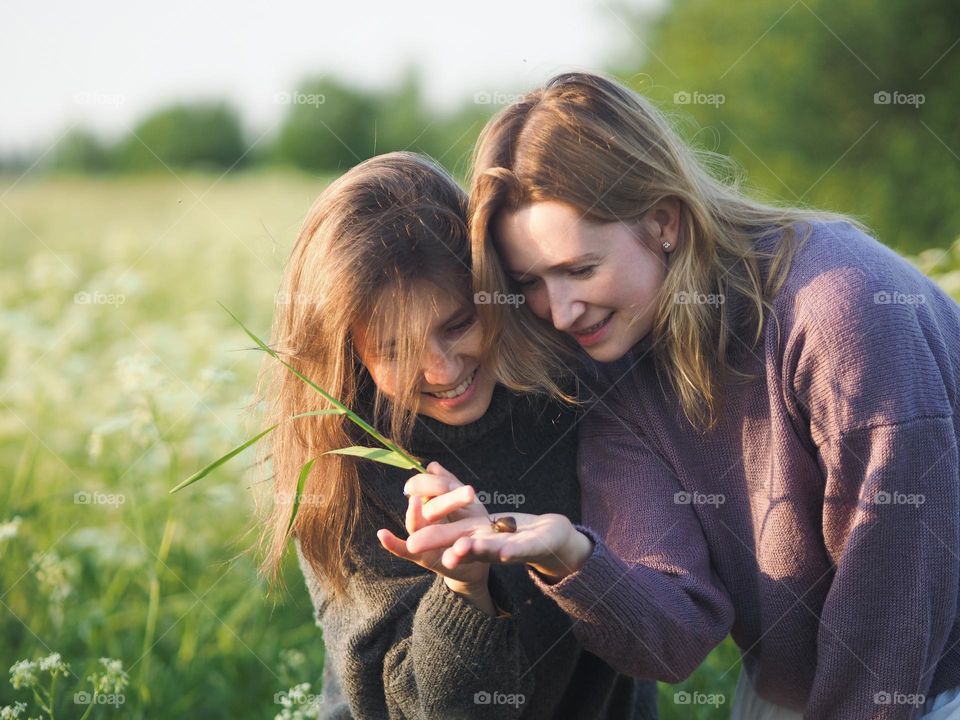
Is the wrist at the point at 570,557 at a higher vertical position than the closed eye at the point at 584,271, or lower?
lower

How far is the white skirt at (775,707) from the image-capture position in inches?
79.9

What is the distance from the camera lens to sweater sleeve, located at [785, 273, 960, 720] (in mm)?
1879

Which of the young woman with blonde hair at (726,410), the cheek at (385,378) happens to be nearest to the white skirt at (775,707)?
the young woman with blonde hair at (726,410)

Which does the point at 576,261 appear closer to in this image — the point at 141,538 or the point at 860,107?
the point at 141,538

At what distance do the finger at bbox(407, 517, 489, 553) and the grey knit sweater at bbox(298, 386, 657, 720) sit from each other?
0.24 metres

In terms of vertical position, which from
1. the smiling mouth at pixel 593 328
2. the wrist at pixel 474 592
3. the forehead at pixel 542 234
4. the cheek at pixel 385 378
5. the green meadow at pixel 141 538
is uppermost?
the forehead at pixel 542 234

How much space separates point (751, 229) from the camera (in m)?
2.16

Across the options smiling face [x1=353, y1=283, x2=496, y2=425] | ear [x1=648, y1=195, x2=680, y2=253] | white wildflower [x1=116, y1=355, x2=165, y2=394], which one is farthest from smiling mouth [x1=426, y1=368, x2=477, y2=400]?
white wildflower [x1=116, y1=355, x2=165, y2=394]

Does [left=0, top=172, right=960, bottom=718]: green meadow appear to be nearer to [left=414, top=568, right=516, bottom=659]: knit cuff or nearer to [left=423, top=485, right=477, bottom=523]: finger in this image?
[left=414, top=568, right=516, bottom=659]: knit cuff

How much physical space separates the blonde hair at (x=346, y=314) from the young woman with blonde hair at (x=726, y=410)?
0.12 metres

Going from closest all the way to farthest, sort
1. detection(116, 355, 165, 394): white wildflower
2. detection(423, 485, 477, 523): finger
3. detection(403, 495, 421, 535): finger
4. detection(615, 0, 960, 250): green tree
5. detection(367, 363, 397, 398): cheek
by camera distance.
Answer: detection(423, 485, 477, 523): finger → detection(403, 495, 421, 535): finger → detection(367, 363, 397, 398): cheek → detection(116, 355, 165, 394): white wildflower → detection(615, 0, 960, 250): green tree

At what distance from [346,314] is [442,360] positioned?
0.72ft

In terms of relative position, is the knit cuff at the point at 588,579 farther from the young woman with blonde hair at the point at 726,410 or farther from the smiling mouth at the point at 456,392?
the smiling mouth at the point at 456,392

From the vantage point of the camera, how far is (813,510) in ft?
6.77
